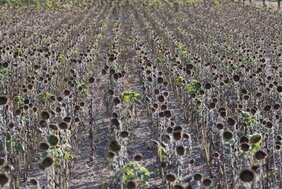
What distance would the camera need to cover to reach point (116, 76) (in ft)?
34.7

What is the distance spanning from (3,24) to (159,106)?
72.8ft

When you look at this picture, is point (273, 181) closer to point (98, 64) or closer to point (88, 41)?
point (98, 64)

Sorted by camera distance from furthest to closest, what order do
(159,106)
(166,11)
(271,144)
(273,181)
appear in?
1. (166,11)
2. (159,106)
3. (273,181)
4. (271,144)

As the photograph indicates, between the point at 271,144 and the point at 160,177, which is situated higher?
the point at 271,144

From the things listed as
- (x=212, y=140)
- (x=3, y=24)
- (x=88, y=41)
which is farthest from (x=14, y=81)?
(x=3, y=24)

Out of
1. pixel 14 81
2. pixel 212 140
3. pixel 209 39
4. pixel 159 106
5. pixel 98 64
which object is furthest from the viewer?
pixel 209 39

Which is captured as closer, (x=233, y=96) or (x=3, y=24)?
(x=233, y=96)

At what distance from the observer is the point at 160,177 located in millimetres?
8922

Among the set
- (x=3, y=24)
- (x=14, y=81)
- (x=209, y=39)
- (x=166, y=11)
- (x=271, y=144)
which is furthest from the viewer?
(x=166, y=11)

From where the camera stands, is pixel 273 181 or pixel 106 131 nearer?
pixel 273 181

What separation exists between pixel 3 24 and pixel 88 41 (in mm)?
8653

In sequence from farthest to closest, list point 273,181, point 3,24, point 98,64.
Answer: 1. point 3,24
2. point 98,64
3. point 273,181

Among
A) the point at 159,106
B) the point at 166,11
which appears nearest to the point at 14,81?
the point at 159,106

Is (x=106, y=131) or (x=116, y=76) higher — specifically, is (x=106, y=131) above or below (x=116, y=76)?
below
